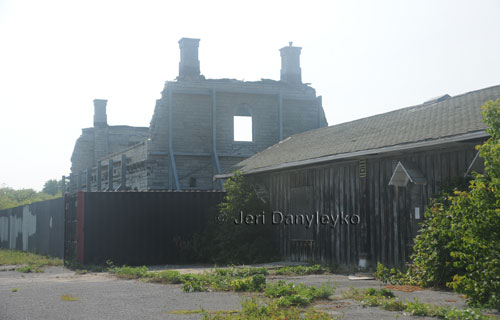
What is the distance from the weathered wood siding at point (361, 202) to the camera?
1209cm

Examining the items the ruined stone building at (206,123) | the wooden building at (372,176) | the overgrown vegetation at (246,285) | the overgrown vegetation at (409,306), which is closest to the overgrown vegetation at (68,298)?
the overgrown vegetation at (246,285)

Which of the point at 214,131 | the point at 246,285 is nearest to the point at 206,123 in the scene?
the point at 214,131

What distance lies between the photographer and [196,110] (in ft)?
90.7

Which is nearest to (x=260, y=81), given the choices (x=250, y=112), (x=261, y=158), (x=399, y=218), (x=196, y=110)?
(x=250, y=112)

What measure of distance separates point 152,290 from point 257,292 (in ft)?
6.48

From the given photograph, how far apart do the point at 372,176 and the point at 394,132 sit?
1.13 m

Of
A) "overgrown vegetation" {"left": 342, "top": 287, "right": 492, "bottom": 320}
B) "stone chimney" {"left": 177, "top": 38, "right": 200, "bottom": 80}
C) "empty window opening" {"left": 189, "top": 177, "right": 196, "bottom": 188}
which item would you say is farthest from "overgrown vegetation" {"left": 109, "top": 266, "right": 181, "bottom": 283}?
"stone chimney" {"left": 177, "top": 38, "right": 200, "bottom": 80}

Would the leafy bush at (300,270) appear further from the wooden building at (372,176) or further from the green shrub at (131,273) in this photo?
the green shrub at (131,273)

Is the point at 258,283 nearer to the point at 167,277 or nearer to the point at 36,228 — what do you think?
the point at 167,277

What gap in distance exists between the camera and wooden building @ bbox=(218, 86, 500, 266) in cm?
1186

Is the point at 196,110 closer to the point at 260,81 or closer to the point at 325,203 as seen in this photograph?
the point at 260,81

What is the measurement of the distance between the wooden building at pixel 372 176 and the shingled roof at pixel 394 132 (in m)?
0.03

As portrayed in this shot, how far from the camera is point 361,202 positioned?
14086mm

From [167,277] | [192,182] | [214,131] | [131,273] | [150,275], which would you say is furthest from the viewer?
[214,131]
